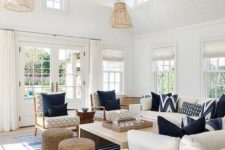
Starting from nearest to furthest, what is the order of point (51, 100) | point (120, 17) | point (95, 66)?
point (120, 17)
point (51, 100)
point (95, 66)

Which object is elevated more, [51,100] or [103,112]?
[51,100]

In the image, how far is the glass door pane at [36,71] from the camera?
569 cm

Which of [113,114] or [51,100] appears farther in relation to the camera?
[113,114]

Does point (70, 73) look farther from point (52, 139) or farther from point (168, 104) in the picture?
point (52, 139)

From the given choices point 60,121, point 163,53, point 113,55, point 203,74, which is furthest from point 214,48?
point 60,121

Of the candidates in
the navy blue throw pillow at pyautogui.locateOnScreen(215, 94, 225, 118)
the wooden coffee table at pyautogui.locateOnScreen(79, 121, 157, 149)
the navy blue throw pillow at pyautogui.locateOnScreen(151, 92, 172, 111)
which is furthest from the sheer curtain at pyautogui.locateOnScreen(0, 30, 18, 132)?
the navy blue throw pillow at pyautogui.locateOnScreen(215, 94, 225, 118)

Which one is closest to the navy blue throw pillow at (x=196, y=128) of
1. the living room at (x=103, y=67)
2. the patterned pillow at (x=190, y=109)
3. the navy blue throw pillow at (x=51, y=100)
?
the living room at (x=103, y=67)

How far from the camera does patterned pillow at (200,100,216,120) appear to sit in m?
4.16

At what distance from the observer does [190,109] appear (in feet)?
15.4

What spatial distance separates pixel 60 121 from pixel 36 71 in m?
1.96

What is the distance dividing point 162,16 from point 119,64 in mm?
2075

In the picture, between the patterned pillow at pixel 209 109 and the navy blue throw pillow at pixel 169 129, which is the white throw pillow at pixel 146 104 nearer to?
the patterned pillow at pixel 209 109

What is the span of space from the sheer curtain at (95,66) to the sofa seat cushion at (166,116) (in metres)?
1.75

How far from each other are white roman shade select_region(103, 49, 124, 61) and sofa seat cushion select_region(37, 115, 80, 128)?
9.24 ft
